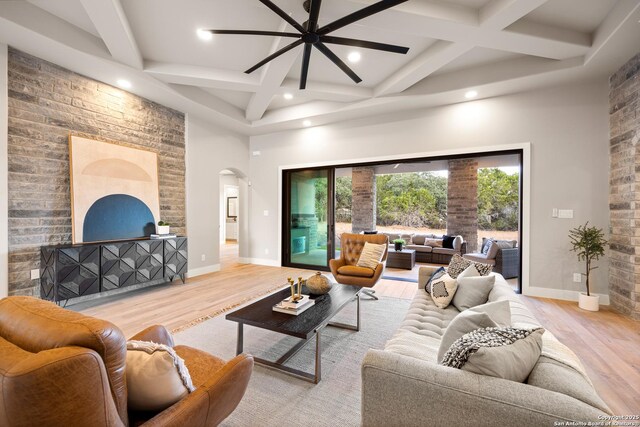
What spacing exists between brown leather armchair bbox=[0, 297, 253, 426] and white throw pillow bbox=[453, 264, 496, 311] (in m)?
2.08

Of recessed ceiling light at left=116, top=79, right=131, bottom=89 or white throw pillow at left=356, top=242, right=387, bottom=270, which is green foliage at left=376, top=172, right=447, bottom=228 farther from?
recessed ceiling light at left=116, top=79, right=131, bottom=89

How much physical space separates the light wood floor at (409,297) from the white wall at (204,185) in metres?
0.47

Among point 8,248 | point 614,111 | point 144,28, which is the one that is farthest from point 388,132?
point 8,248

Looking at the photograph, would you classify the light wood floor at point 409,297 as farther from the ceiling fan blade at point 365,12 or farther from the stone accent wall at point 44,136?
the ceiling fan blade at point 365,12

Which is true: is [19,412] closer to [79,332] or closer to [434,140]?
[79,332]

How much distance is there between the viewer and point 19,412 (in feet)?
2.35

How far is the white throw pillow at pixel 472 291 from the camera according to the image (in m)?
2.27

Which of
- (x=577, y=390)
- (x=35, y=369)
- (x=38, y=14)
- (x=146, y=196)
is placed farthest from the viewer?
(x=146, y=196)

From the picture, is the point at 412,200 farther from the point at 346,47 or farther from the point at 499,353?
the point at 499,353

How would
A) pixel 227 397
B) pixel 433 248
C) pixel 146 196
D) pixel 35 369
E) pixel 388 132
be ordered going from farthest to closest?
pixel 433 248
pixel 388 132
pixel 146 196
pixel 227 397
pixel 35 369

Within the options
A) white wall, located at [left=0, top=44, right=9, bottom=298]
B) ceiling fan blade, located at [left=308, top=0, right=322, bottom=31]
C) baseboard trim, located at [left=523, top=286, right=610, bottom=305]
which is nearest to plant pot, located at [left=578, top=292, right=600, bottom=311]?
baseboard trim, located at [left=523, top=286, right=610, bottom=305]

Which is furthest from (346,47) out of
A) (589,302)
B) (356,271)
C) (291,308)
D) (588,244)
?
(589,302)

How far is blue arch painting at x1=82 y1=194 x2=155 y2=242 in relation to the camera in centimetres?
382

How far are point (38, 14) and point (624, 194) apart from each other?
704 centimetres
